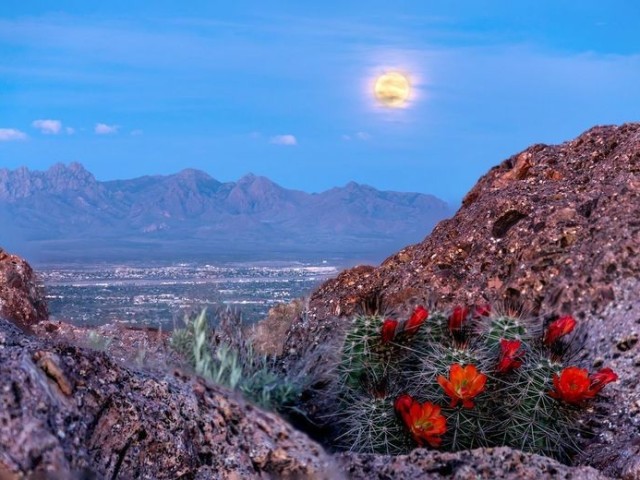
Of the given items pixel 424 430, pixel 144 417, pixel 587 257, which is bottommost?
pixel 424 430

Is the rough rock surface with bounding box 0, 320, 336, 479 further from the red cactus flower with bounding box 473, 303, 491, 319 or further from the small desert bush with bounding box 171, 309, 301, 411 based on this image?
the red cactus flower with bounding box 473, 303, 491, 319

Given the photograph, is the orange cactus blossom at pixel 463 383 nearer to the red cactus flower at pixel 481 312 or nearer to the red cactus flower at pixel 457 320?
the red cactus flower at pixel 457 320

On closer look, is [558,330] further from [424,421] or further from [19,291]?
[19,291]

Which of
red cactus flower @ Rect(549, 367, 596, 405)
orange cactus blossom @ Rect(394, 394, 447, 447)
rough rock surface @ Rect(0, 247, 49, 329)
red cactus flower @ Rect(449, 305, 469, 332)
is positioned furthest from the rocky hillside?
rough rock surface @ Rect(0, 247, 49, 329)

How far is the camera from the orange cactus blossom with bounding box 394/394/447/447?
5.34 meters

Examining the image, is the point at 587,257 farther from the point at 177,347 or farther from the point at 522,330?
the point at 177,347

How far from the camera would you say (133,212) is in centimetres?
19688

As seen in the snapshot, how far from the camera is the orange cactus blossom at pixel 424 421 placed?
17.5ft

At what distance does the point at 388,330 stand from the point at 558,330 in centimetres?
115

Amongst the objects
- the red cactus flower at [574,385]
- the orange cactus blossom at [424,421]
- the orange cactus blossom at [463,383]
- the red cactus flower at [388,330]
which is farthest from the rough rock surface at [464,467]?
the red cactus flower at [388,330]

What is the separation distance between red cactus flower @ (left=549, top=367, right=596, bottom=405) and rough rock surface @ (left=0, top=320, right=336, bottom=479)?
2282 mm

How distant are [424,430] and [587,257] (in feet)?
8.20

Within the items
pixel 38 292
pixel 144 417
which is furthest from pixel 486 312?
pixel 38 292

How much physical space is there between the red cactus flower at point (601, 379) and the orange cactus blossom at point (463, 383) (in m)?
0.81
